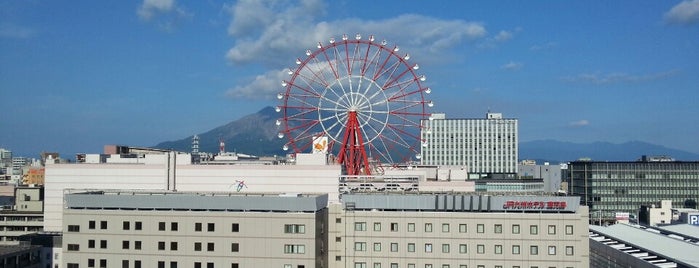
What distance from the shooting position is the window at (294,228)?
48.6 m

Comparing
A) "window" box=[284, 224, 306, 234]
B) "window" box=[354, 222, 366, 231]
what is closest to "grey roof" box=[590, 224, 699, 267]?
"window" box=[354, 222, 366, 231]

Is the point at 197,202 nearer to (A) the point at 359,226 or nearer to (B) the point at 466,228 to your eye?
(A) the point at 359,226

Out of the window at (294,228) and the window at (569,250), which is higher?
the window at (294,228)

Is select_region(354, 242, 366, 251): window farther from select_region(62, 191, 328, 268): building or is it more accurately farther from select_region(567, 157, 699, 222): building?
select_region(567, 157, 699, 222): building

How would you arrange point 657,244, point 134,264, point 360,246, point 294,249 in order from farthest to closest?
point 657,244, point 134,264, point 360,246, point 294,249

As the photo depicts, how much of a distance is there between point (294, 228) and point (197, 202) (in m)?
6.94

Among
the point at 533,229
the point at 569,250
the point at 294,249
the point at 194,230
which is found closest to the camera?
the point at 569,250

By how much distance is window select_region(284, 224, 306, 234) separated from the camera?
159 ft

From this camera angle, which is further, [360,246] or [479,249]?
[360,246]

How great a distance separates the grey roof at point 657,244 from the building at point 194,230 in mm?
28824

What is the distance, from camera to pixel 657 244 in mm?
68438

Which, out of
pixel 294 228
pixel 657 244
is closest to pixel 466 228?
pixel 294 228

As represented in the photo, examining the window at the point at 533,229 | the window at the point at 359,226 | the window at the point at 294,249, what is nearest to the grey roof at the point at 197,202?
the window at the point at 294,249

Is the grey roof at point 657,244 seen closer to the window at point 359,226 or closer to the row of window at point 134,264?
the window at point 359,226
